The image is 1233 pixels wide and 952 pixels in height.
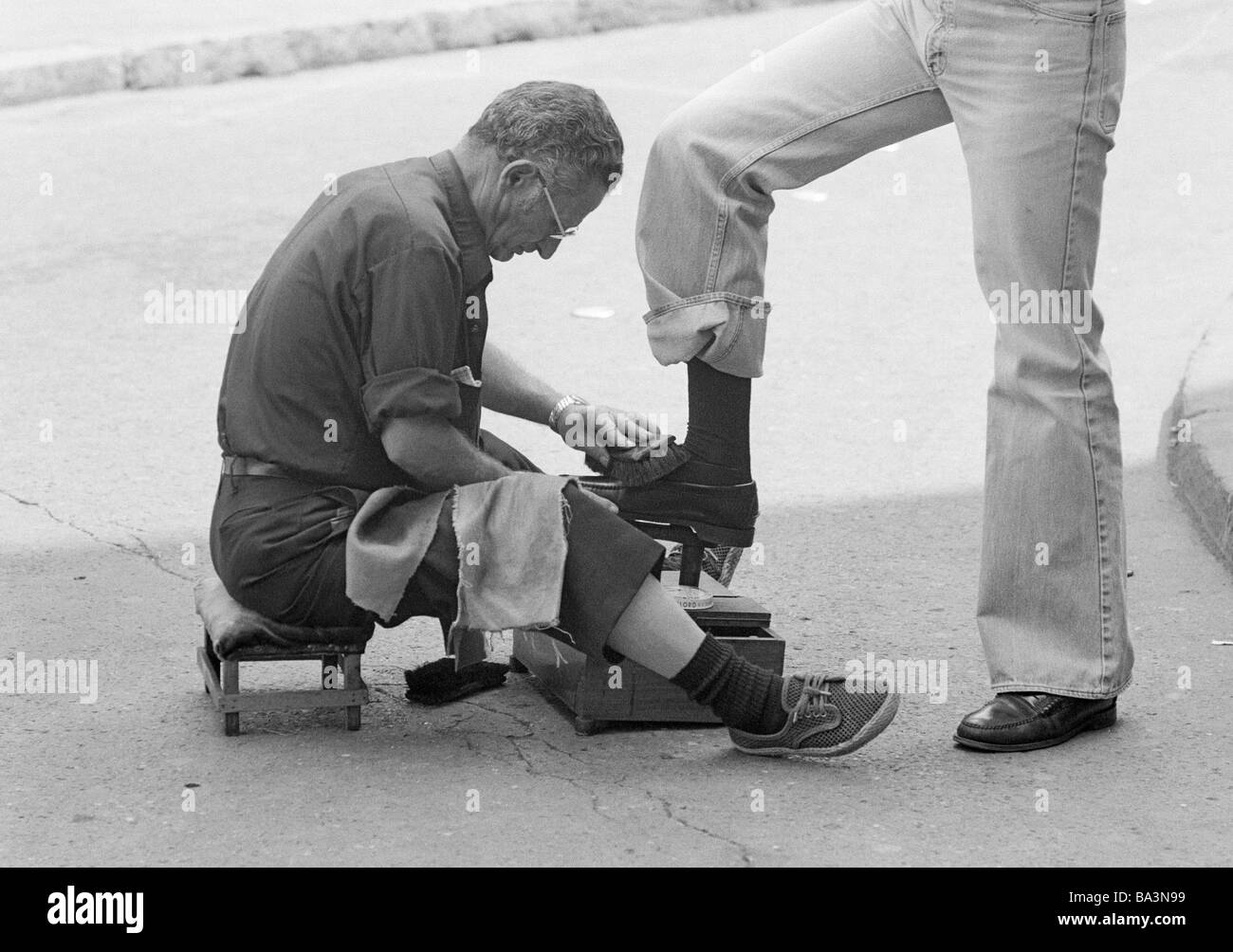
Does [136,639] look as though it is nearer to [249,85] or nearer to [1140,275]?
[1140,275]

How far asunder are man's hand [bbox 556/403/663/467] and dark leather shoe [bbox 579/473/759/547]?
0.34 ft

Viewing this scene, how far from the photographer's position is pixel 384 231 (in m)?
3.17

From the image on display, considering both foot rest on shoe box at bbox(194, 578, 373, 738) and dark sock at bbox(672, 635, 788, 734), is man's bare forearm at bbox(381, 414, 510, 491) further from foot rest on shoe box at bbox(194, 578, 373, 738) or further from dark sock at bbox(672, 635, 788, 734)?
dark sock at bbox(672, 635, 788, 734)

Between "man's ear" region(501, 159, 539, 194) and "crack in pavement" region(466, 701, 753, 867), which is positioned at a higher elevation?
"man's ear" region(501, 159, 539, 194)

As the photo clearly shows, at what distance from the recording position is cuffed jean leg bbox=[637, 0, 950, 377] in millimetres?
3361

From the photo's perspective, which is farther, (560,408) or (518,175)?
(560,408)

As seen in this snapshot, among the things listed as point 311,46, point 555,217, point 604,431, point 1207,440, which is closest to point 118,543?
point 604,431

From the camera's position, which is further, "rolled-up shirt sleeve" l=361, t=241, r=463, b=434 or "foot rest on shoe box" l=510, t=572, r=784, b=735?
"foot rest on shoe box" l=510, t=572, r=784, b=735

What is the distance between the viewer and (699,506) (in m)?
3.48

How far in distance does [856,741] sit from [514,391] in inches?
41.7

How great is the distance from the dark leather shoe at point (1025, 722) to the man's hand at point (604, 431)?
81cm

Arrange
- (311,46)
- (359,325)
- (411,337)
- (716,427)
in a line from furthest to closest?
(311,46) → (716,427) → (359,325) → (411,337)

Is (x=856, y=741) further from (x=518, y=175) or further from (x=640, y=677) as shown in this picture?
(x=518, y=175)

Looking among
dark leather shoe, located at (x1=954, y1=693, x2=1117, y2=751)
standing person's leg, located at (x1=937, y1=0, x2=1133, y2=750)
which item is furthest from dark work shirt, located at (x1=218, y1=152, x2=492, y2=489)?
dark leather shoe, located at (x1=954, y1=693, x2=1117, y2=751)
